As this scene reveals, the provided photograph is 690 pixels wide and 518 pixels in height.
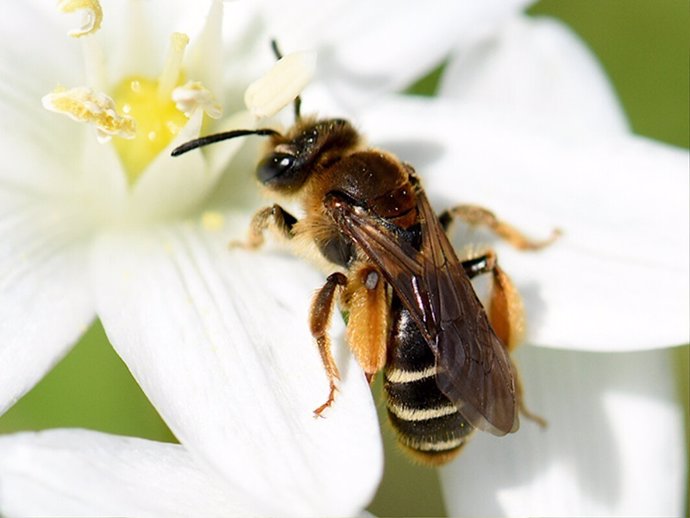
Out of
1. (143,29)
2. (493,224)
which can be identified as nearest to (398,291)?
(493,224)

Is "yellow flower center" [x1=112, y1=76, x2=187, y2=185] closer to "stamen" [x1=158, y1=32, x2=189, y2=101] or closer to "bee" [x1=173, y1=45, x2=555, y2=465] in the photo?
"stamen" [x1=158, y1=32, x2=189, y2=101]

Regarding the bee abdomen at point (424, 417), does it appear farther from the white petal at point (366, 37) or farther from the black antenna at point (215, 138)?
the white petal at point (366, 37)

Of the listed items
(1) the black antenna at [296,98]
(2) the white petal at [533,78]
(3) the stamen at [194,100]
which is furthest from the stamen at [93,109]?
(2) the white petal at [533,78]

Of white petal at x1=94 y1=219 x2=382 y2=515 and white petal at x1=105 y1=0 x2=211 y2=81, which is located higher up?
white petal at x1=105 y1=0 x2=211 y2=81

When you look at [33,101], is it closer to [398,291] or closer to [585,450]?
[398,291]

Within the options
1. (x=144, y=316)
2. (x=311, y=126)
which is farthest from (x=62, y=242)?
(x=311, y=126)

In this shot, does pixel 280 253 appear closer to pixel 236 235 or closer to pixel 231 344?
pixel 236 235

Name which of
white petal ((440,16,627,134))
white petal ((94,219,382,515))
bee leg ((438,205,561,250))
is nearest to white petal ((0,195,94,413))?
white petal ((94,219,382,515))
